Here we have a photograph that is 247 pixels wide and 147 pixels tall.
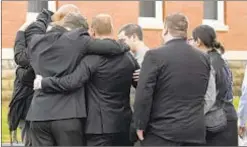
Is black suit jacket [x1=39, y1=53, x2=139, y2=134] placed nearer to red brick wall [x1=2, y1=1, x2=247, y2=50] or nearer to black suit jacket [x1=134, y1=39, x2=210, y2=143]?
black suit jacket [x1=134, y1=39, x2=210, y2=143]

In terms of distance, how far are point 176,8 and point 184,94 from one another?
40.3 ft

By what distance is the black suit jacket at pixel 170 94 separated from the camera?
5.68 metres

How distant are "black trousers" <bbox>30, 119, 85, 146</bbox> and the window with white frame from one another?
42.5 feet

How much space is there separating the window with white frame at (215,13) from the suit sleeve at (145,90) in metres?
13.1

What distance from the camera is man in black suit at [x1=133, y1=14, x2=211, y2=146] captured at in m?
5.68

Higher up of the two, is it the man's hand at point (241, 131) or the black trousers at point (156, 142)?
the black trousers at point (156, 142)

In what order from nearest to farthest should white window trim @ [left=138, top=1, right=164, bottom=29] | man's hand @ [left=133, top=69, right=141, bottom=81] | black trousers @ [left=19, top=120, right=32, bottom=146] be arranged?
man's hand @ [left=133, top=69, right=141, bottom=81] < black trousers @ [left=19, top=120, right=32, bottom=146] < white window trim @ [left=138, top=1, right=164, bottom=29]

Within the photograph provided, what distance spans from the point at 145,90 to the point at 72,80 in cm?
69

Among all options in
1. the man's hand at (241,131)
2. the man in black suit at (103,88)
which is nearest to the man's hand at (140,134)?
the man in black suit at (103,88)

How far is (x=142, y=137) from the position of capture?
5.82 meters

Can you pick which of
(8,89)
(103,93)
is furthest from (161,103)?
(8,89)

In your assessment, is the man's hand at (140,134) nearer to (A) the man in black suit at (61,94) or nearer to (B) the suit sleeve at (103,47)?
(A) the man in black suit at (61,94)

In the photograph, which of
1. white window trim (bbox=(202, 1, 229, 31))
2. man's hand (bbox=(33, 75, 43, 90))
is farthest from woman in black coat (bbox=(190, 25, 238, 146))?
white window trim (bbox=(202, 1, 229, 31))

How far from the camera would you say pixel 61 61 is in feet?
19.6
